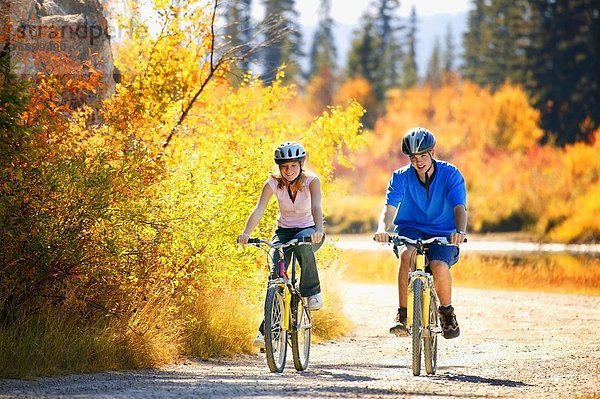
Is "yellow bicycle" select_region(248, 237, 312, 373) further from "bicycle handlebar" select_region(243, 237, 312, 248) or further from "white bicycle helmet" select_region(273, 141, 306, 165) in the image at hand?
"white bicycle helmet" select_region(273, 141, 306, 165)

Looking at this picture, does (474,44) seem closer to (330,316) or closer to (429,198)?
(330,316)

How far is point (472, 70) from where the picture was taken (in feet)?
287

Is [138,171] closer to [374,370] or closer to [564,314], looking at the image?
[374,370]

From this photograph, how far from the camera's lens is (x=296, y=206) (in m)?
12.0

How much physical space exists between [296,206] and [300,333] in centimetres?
124

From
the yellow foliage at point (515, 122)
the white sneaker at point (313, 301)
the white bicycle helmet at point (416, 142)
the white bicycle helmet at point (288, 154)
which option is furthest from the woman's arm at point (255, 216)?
the yellow foliage at point (515, 122)

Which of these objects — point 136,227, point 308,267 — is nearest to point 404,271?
point 308,267

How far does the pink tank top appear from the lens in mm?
11984

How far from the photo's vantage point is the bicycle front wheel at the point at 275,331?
11609 mm

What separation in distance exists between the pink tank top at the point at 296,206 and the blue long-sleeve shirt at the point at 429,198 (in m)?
0.74

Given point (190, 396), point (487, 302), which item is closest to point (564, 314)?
point (487, 302)

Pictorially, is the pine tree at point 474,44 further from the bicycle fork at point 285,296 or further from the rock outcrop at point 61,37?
the bicycle fork at point 285,296

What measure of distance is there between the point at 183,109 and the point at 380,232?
7.25 meters

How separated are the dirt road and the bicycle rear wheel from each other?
196mm
